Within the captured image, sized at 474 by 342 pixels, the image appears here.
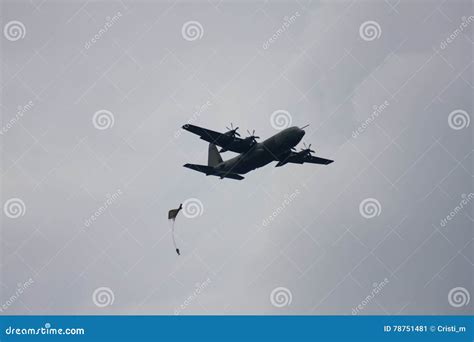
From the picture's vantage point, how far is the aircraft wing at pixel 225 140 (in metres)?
61.7

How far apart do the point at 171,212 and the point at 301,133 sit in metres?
16.3

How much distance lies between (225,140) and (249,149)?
2.74 metres

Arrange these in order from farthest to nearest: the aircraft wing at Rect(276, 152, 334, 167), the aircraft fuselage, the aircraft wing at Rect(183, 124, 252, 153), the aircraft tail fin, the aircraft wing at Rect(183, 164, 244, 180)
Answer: the aircraft tail fin
the aircraft wing at Rect(183, 164, 244, 180)
the aircraft wing at Rect(276, 152, 334, 167)
the aircraft wing at Rect(183, 124, 252, 153)
the aircraft fuselage

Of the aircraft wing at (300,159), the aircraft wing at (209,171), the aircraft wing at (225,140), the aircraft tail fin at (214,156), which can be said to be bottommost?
the aircraft wing at (209,171)

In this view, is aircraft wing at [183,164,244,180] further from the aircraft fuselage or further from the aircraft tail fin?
the aircraft tail fin

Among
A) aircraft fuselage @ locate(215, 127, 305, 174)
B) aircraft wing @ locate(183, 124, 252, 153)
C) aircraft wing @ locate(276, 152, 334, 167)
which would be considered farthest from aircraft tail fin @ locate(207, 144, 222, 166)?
aircraft wing @ locate(183, 124, 252, 153)

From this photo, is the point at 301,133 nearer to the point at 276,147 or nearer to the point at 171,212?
the point at 276,147

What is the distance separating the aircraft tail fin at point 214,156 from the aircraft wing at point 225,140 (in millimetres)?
10865

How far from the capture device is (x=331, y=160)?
73.7m

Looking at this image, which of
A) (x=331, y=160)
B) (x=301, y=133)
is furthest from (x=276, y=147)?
(x=331, y=160)

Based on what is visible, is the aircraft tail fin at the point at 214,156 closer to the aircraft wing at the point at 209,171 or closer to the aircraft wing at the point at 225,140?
the aircraft wing at the point at 209,171

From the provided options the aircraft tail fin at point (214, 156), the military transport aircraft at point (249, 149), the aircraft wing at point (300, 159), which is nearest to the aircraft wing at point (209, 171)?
the military transport aircraft at point (249, 149)

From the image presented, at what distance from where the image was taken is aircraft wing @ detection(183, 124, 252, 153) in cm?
6166
